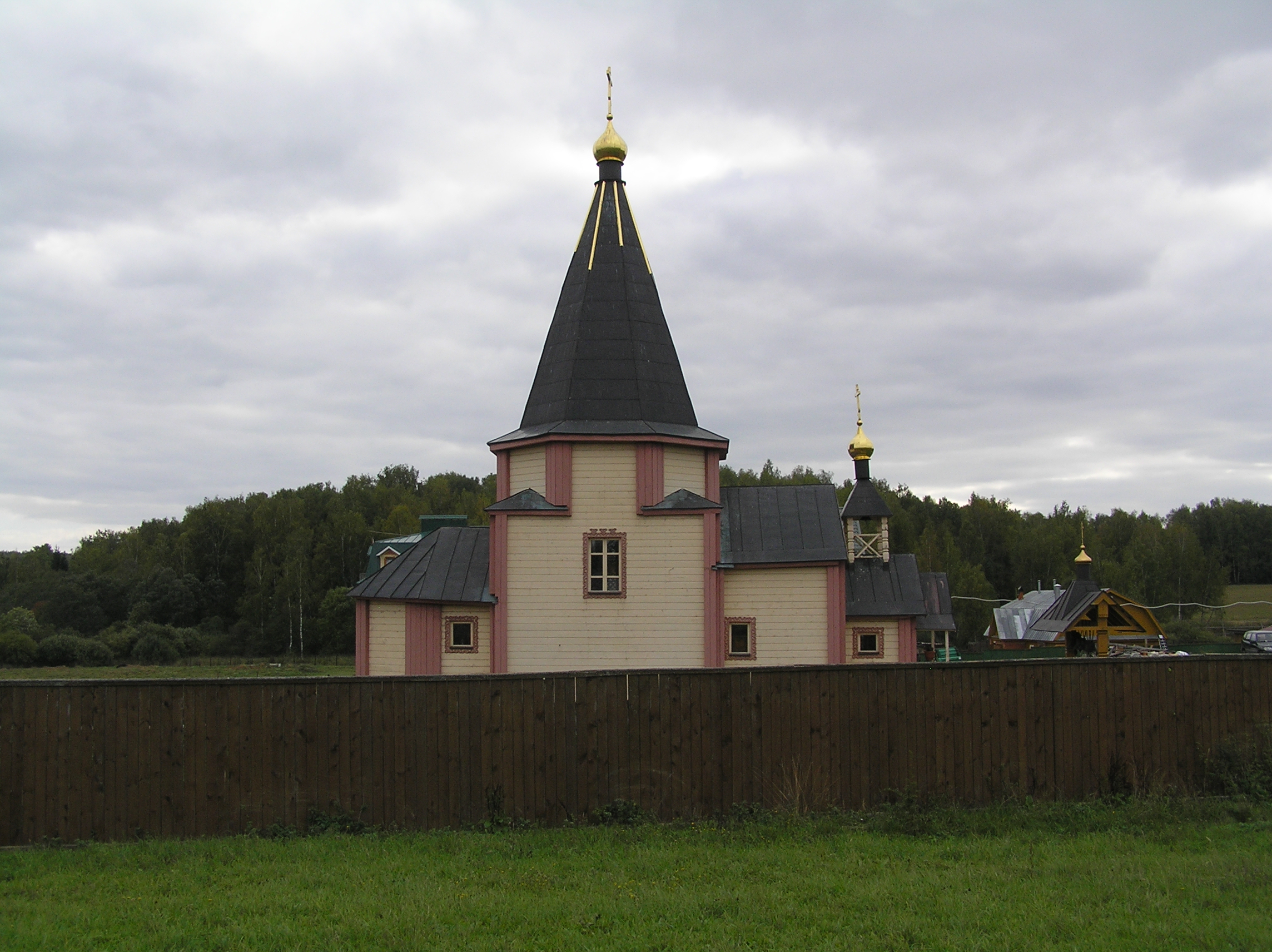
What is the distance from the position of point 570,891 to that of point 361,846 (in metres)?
2.54

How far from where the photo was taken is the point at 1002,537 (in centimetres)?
6969

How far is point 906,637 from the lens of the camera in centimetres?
2064

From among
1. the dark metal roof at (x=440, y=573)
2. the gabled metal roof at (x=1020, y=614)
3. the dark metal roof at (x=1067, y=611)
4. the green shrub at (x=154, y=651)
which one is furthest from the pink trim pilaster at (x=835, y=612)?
the green shrub at (x=154, y=651)

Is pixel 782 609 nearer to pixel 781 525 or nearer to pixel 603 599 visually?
pixel 781 525

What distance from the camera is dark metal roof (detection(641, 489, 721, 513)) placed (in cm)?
1816

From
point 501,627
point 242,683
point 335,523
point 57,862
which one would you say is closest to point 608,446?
point 501,627

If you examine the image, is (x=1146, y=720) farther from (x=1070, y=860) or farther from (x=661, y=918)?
(x=661, y=918)

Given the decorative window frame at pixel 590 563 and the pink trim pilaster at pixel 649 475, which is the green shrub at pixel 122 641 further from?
the pink trim pilaster at pixel 649 475

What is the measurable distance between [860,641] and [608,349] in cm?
871

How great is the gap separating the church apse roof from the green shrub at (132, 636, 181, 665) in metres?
43.5

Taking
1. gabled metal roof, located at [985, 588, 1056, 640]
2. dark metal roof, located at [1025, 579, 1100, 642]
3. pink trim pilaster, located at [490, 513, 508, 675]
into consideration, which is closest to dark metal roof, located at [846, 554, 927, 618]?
pink trim pilaster, located at [490, 513, 508, 675]

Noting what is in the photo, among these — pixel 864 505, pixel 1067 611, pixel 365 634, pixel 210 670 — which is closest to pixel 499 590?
pixel 365 634

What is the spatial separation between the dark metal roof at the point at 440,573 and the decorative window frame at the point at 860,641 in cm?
835

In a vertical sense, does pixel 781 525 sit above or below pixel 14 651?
above
